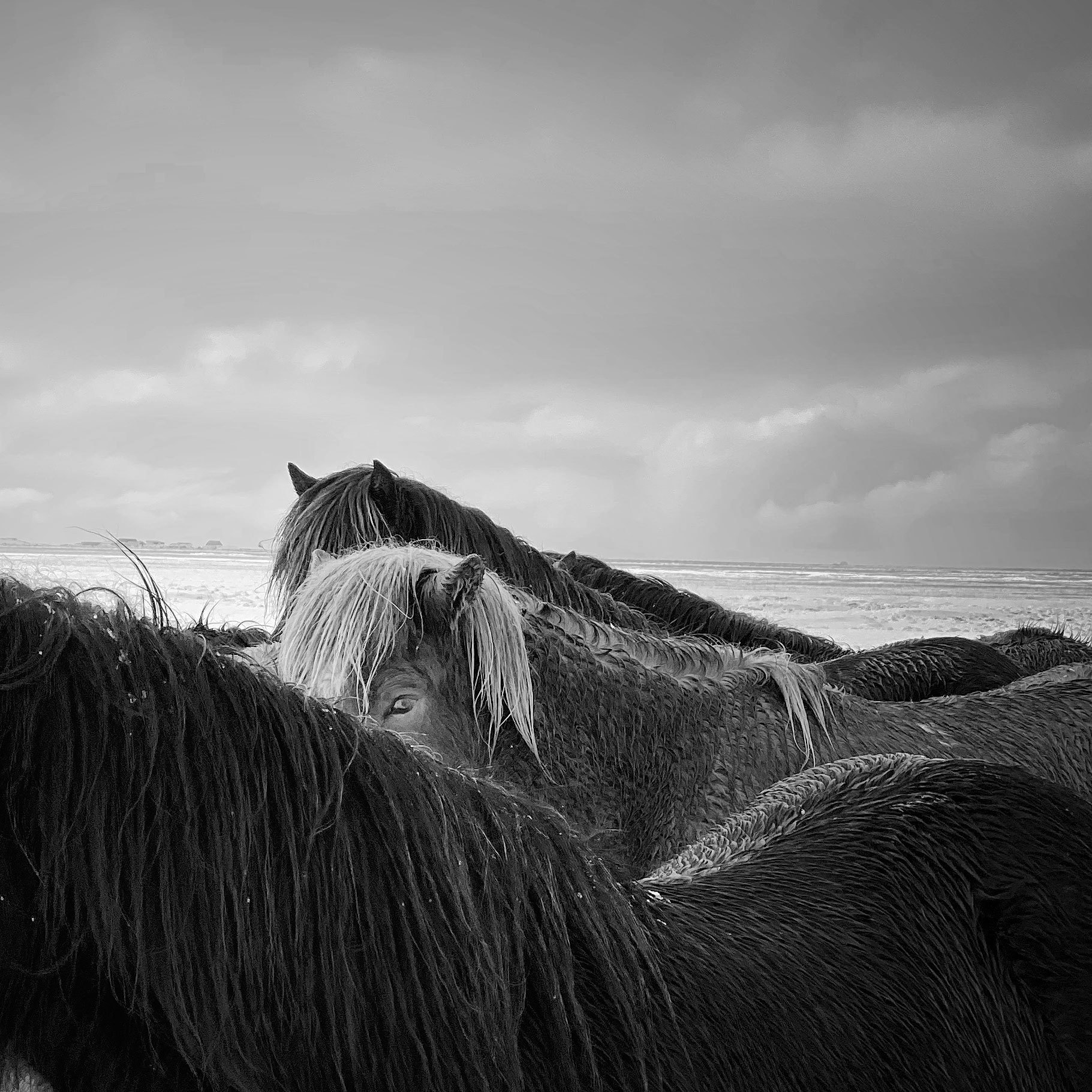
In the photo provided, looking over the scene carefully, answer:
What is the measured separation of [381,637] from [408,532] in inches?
57.5

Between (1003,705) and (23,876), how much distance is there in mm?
3571

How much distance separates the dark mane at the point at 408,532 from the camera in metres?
3.95

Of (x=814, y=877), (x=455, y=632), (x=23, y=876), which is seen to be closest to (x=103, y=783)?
(x=23, y=876)

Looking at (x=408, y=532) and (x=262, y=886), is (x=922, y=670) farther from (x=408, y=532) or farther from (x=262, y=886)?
(x=262, y=886)

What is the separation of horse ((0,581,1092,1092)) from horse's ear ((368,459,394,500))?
9.49 feet

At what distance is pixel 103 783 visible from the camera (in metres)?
0.90

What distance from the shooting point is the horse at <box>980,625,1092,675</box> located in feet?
20.1

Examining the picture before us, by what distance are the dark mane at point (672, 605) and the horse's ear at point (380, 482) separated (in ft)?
3.45

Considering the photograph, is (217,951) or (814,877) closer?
(217,951)

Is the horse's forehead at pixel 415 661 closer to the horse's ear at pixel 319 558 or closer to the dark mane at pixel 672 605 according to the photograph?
the horse's ear at pixel 319 558

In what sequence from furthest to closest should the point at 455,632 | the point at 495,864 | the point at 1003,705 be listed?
the point at 1003,705
the point at 455,632
the point at 495,864

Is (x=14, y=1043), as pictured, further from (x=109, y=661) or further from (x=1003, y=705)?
(x=1003, y=705)

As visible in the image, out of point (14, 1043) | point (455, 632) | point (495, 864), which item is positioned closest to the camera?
point (14, 1043)

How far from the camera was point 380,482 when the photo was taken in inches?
160
